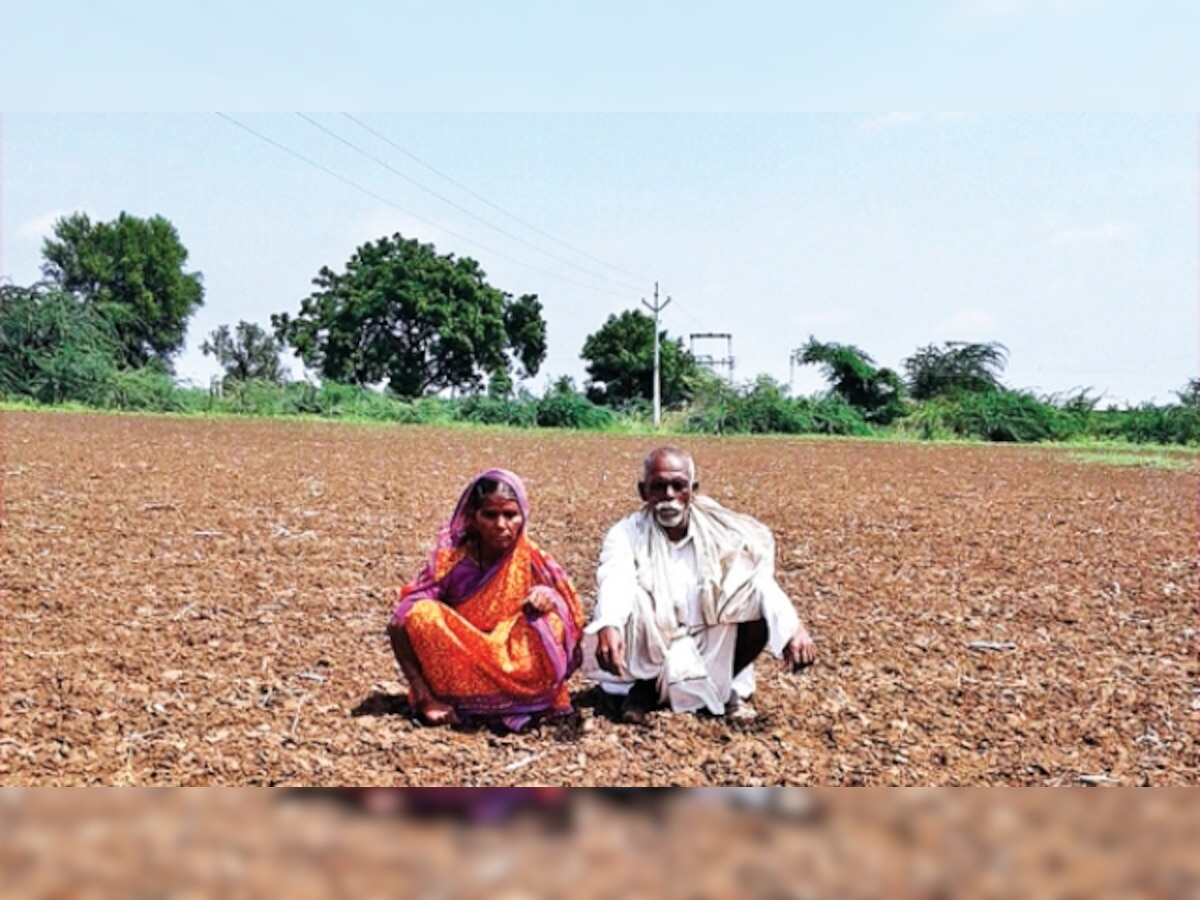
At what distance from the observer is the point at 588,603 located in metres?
4.23

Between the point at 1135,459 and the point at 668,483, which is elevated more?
the point at 668,483

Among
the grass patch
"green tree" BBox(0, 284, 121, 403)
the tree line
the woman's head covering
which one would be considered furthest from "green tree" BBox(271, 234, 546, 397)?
the grass patch

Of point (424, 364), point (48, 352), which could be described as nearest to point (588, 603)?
point (424, 364)

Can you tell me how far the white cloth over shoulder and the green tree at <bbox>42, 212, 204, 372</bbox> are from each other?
2.87m

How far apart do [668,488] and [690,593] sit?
29 cm

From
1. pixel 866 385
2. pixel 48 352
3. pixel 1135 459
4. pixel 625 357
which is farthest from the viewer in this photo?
pixel 48 352

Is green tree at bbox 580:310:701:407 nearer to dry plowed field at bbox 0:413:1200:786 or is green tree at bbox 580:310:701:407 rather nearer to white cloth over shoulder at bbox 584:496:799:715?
dry plowed field at bbox 0:413:1200:786

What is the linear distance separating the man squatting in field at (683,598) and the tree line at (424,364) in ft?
5.40

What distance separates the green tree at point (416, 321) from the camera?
4.24 meters

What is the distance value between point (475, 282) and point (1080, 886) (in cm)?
310

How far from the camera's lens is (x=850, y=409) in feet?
34.7

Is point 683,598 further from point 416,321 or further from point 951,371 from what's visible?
point 951,371

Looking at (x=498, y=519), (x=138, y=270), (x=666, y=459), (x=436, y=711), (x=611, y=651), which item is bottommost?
(x=436, y=711)

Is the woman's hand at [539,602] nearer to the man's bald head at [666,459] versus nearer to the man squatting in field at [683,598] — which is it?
the man squatting in field at [683,598]
